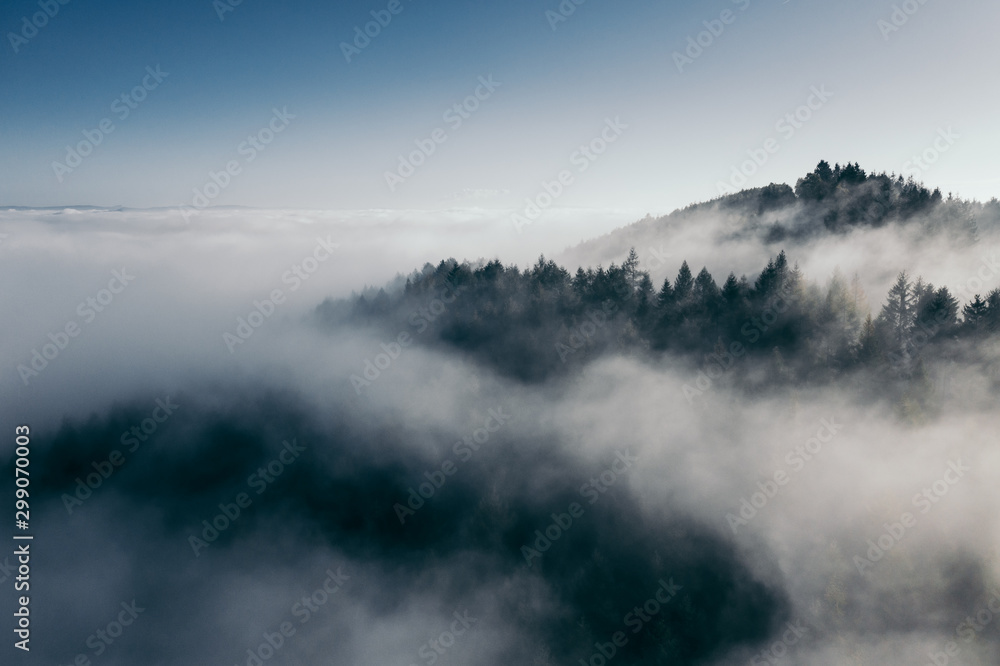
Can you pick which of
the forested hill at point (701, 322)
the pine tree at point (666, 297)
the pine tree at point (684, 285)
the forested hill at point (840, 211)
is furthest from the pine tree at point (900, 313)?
the forested hill at point (840, 211)

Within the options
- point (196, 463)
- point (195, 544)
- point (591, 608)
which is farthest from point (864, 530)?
point (196, 463)

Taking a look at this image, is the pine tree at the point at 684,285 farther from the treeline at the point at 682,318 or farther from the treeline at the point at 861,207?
the treeline at the point at 861,207

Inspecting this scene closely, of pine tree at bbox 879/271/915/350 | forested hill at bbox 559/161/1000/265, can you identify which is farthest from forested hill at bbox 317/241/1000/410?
forested hill at bbox 559/161/1000/265

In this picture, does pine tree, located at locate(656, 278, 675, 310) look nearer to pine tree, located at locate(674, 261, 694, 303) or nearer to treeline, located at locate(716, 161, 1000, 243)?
pine tree, located at locate(674, 261, 694, 303)

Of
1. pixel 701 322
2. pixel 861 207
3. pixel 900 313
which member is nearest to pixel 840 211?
pixel 861 207

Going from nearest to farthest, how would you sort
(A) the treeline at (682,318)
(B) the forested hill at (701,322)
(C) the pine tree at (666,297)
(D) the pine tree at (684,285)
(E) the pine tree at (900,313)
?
(B) the forested hill at (701,322), (A) the treeline at (682,318), (E) the pine tree at (900,313), (D) the pine tree at (684,285), (C) the pine tree at (666,297)

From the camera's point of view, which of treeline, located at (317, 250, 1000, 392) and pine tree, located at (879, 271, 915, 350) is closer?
treeline, located at (317, 250, 1000, 392)
